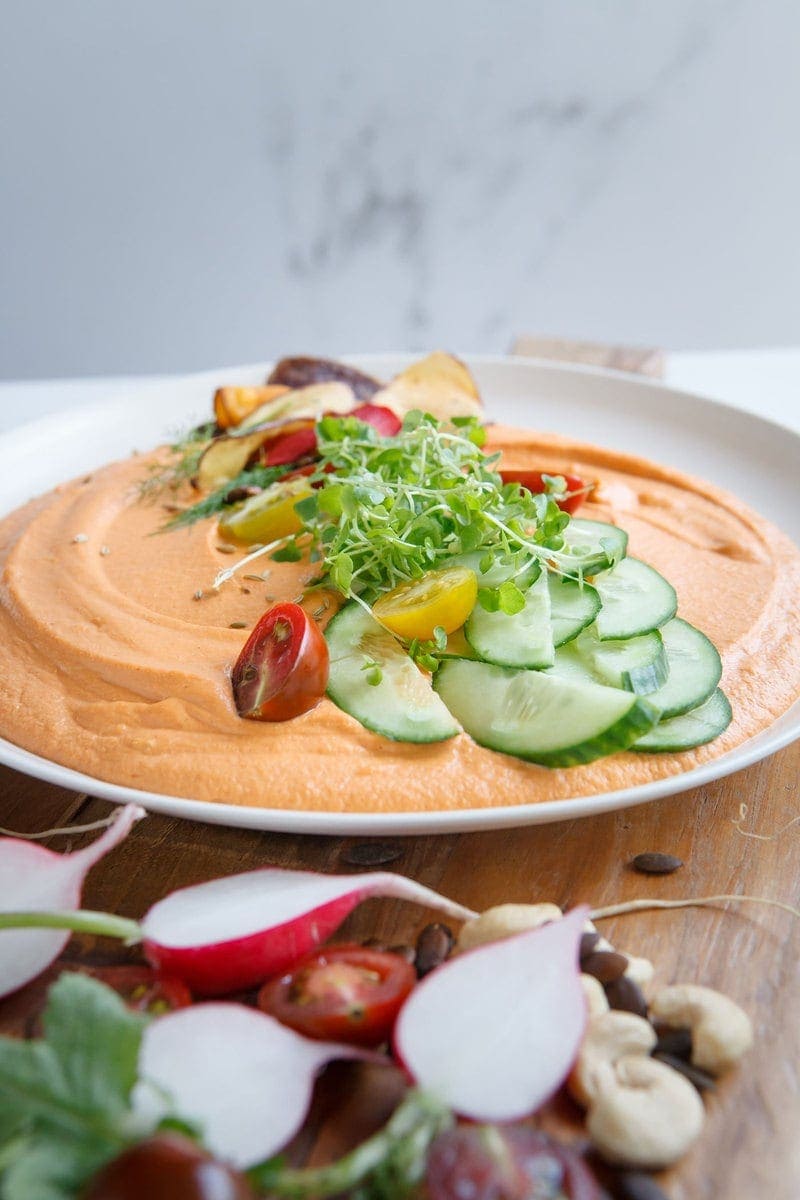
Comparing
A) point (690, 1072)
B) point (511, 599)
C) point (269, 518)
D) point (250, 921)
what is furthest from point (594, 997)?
point (269, 518)

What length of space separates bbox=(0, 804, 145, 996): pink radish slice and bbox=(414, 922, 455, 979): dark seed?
63 cm

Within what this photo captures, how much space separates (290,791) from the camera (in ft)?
8.11

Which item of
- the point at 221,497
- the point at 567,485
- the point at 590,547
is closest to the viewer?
the point at 590,547

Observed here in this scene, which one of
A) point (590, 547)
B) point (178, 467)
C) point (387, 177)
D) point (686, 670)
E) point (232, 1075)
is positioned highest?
point (387, 177)

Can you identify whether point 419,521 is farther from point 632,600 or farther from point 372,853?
point 372,853

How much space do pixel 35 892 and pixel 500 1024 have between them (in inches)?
37.6

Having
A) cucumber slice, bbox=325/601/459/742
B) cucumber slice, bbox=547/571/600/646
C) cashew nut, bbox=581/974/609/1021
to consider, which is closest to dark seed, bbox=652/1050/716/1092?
cashew nut, bbox=581/974/609/1021

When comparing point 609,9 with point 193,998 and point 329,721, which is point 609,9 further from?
point 193,998

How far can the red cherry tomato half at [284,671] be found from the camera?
2615 millimetres

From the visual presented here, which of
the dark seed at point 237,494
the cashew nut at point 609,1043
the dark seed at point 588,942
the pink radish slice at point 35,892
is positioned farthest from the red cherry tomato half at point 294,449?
the cashew nut at point 609,1043

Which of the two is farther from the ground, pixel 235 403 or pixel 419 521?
pixel 419 521

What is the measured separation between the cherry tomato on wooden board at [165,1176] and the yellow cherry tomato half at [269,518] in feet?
7.71

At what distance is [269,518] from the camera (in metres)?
3.67

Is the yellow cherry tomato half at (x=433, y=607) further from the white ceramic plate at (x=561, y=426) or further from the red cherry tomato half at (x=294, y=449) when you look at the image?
the white ceramic plate at (x=561, y=426)
